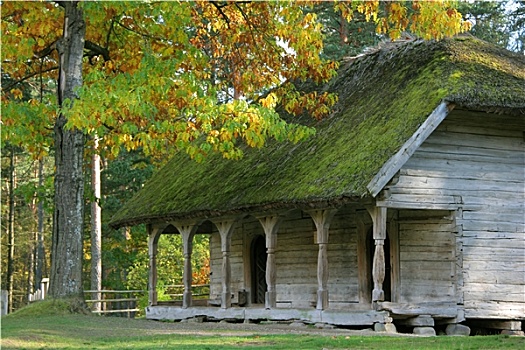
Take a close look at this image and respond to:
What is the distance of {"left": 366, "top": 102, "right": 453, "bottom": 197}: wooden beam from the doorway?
348 inches

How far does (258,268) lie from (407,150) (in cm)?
934

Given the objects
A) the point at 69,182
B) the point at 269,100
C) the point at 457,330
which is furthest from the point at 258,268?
the point at 457,330

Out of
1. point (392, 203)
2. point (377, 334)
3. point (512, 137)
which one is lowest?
point (377, 334)

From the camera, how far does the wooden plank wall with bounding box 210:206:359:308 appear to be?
22734 millimetres

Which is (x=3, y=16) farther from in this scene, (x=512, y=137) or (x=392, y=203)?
(x=512, y=137)

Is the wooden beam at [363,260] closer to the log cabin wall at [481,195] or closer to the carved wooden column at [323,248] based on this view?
the log cabin wall at [481,195]

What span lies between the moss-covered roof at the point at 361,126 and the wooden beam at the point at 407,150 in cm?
13

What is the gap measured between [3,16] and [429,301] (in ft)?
38.9

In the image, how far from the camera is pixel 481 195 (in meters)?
21.1

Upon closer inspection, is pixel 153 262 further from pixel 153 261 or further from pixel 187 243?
pixel 187 243

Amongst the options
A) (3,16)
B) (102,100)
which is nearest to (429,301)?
(102,100)

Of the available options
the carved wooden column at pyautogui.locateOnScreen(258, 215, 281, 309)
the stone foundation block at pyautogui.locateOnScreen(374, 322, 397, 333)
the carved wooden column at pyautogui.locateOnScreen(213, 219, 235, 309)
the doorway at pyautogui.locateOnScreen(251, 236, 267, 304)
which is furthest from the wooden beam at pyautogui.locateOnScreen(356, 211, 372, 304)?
the doorway at pyautogui.locateOnScreen(251, 236, 267, 304)

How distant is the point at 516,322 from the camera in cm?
2116

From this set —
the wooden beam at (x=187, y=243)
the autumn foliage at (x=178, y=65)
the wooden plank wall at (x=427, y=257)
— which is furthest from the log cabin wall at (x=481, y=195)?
the wooden beam at (x=187, y=243)
